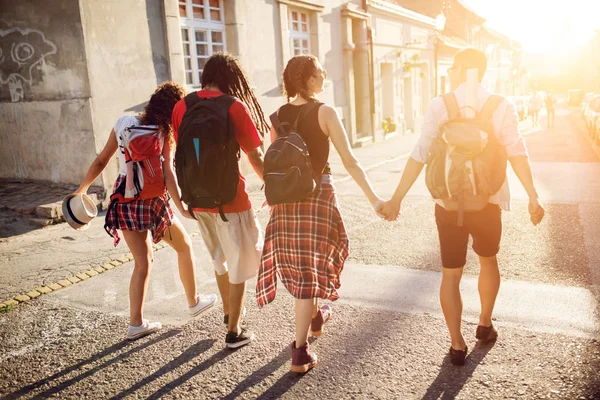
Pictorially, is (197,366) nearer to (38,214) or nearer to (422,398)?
(422,398)

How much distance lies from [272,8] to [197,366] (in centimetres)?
1034

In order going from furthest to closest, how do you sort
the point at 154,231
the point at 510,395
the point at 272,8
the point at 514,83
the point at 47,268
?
the point at 514,83
the point at 272,8
the point at 47,268
the point at 154,231
the point at 510,395

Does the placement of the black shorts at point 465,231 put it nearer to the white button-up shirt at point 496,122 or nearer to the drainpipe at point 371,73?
the white button-up shirt at point 496,122

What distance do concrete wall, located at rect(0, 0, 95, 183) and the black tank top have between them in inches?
231

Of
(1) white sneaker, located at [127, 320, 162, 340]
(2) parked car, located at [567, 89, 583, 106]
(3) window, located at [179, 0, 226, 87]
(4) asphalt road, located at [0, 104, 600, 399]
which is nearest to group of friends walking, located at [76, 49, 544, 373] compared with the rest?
(4) asphalt road, located at [0, 104, 600, 399]

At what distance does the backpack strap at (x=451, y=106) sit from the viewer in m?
2.95

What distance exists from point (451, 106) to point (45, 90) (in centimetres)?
733

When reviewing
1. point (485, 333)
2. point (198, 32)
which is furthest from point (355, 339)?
point (198, 32)

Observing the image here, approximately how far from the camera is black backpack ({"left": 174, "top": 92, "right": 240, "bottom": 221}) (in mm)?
3012

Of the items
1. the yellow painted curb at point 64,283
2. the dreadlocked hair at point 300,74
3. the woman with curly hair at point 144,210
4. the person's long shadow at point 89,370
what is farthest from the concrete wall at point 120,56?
the dreadlocked hair at point 300,74

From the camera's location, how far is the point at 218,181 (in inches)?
122

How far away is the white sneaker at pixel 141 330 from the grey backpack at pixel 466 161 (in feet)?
7.21

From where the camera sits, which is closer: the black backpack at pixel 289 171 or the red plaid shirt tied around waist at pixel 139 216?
the black backpack at pixel 289 171

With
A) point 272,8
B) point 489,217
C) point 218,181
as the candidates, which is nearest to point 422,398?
point 489,217
